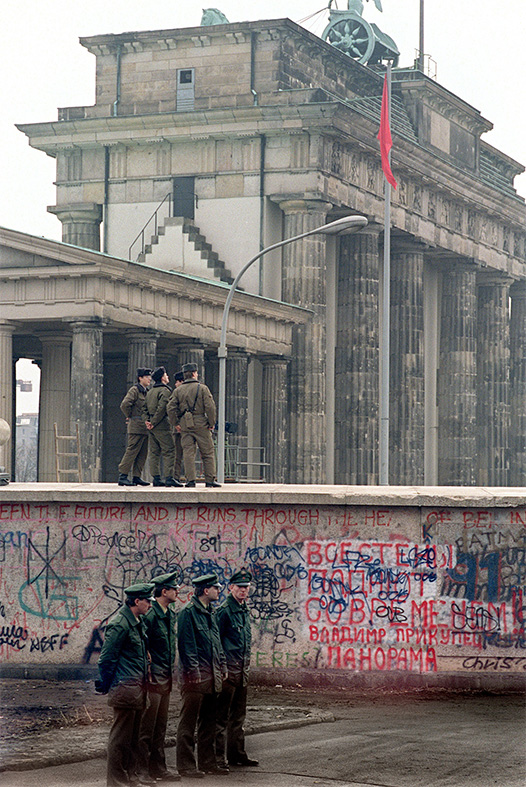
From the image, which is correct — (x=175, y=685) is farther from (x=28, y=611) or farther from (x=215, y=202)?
(x=215, y=202)

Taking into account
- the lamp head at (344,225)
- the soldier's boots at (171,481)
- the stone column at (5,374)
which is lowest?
the soldier's boots at (171,481)

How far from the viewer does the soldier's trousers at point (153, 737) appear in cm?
1282

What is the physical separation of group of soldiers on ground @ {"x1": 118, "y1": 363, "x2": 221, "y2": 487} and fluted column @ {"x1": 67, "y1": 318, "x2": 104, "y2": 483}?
51.7ft

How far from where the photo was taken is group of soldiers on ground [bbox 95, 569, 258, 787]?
12.4 m

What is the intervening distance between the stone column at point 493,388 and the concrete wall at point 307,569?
177ft

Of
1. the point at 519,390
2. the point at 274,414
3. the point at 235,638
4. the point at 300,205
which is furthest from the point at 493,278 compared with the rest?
the point at 235,638

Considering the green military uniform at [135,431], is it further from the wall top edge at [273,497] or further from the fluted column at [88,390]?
the fluted column at [88,390]

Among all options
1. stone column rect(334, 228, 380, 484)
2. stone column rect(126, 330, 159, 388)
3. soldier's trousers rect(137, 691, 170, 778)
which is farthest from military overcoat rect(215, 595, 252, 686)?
stone column rect(334, 228, 380, 484)

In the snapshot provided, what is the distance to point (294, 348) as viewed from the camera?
169 ft

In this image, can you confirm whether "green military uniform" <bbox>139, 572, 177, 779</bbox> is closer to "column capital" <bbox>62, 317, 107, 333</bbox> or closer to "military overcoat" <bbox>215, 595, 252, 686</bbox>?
"military overcoat" <bbox>215, 595, 252, 686</bbox>

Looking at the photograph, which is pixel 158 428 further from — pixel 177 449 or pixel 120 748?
pixel 120 748

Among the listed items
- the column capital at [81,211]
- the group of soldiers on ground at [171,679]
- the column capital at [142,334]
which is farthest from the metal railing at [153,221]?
the group of soldiers on ground at [171,679]

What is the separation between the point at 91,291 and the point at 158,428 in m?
16.4

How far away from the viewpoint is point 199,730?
44.0 feet
